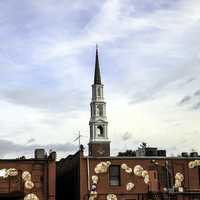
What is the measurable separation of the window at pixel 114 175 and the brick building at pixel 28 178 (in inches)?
236

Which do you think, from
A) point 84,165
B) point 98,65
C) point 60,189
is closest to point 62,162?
point 60,189

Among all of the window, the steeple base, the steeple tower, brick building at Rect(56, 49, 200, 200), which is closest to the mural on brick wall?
brick building at Rect(56, 49, 200, 200)

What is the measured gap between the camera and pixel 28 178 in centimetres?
5278

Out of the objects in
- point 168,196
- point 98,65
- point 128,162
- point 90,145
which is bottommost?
point 168,196

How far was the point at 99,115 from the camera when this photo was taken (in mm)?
125188

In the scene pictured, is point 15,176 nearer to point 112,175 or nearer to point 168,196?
point 112,175

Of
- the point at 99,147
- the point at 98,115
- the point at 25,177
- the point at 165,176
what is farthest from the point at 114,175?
the point at 98,115

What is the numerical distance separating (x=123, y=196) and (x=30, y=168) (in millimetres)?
9640

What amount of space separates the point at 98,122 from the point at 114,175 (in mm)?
68663

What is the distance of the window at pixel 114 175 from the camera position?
55.1m

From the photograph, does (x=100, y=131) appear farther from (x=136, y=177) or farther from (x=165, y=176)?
(x=136, y=177)

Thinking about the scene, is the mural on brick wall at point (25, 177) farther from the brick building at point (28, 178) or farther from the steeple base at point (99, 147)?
the steeple base at point (99, 147)

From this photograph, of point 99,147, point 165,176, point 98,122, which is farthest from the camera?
point 98,122

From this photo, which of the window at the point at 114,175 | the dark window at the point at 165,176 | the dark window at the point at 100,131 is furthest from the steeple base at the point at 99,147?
the window at the point at 114,175
